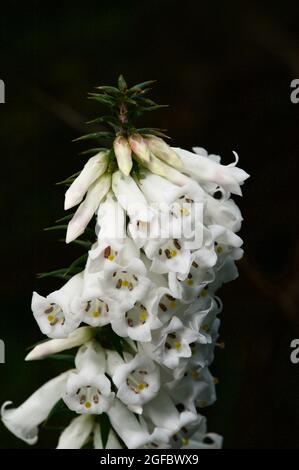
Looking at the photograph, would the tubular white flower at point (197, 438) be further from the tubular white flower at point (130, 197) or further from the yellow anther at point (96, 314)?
the tubular white flower at point (130, 197)

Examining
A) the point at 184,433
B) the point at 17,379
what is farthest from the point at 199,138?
the point at 184,433

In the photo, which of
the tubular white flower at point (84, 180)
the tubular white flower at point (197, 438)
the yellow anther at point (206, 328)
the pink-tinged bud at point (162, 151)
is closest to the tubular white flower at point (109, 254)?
the tubular white flower at point (84, 180)

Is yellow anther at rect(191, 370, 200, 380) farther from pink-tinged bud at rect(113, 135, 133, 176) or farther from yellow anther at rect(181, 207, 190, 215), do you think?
pink-tinged bud at rect(113, 135, 133, 176)

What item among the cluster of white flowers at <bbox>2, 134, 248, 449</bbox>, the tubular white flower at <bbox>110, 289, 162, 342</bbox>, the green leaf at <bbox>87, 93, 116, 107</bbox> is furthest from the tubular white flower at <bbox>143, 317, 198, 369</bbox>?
the green leaf at <bbox>87, 93, 116, 107</bbox>

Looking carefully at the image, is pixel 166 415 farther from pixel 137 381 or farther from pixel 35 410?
pixel 35 410

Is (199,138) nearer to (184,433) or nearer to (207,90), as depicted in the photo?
(207,90)

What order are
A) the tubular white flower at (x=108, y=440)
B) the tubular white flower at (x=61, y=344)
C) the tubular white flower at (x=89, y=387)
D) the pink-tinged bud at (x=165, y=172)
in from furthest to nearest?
1. the tubular white flower at (x=108, y=440)
2. the tubular white flower at (x=61, y=344)
3. the tubular white flower at (x=89, y=387)
4. the pink-tinged bud at (x=165, y=172)
